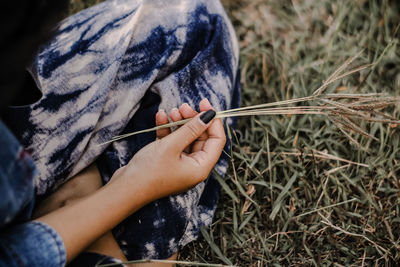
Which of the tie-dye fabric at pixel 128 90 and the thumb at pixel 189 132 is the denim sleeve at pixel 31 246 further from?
the thumb at pixel 189 132

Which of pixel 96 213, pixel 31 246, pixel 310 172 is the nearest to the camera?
pixel 31 246

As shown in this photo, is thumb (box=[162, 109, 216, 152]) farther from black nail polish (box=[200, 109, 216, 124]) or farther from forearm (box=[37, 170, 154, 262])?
forearm (box=[37, 170, 154, 262])

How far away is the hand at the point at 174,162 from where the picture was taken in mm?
921

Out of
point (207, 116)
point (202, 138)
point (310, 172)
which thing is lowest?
point (310, 172)

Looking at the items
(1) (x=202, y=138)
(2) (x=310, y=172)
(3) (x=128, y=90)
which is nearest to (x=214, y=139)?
(1) (x=202, y=138)

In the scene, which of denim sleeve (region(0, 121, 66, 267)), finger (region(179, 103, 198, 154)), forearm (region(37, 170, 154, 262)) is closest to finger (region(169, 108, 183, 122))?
finger (region(179, 103, 198, 154))

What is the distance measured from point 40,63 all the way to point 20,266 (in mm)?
558

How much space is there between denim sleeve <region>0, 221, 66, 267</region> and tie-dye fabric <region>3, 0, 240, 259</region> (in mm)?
199

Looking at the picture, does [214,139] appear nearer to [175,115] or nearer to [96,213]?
[175,115]

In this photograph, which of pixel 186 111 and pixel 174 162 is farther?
pixel 186 111

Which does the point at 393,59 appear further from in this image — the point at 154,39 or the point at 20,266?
the point at 20,266

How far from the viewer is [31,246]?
776 millimetres

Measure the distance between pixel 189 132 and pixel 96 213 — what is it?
12.1 inches

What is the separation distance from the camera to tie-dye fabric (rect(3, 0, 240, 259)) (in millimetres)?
1004
